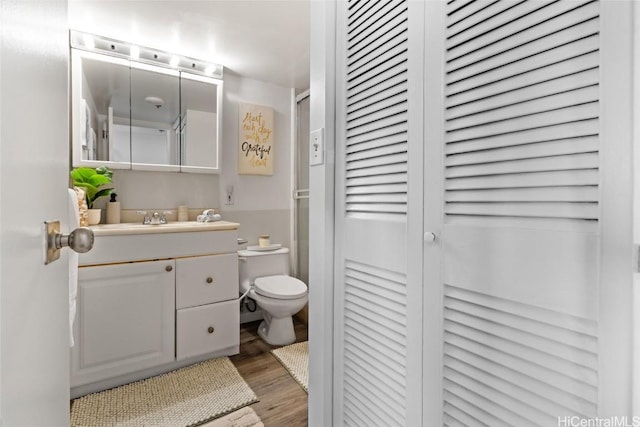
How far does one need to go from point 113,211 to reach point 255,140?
1.24 m

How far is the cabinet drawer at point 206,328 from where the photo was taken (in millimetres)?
1957

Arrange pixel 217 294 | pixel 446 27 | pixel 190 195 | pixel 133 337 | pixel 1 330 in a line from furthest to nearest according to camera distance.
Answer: pixel 190 195
pixel 217 294
pixel 133 337
pixel 446 27
pixel 1 330

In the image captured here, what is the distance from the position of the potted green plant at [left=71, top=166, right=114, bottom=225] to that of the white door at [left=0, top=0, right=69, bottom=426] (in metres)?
1.48

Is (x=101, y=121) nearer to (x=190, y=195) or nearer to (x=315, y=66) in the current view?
(x=190, y=195)

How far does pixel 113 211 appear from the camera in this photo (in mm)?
2131

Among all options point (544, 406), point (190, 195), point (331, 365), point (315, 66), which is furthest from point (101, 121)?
point (544, 406)

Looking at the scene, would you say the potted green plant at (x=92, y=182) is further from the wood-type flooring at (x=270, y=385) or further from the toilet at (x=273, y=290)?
the wood-type flooring at (x=270, y=385)

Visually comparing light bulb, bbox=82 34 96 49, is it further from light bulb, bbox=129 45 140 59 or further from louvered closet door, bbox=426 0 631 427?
louvered closet door, bbox=426 0 631 427

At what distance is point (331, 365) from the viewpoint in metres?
1.17

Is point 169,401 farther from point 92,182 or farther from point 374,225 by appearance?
point 374,225

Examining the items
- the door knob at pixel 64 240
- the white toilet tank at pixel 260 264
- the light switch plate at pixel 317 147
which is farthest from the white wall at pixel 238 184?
the door knob at pixel 64 240

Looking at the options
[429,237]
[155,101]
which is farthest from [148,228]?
[429,237]

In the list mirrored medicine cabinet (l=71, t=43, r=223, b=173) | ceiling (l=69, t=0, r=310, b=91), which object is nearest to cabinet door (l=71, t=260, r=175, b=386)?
mirrored medicine cabinet (l=71, t=43, r=223, b=173)

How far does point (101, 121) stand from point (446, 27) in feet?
7.63
